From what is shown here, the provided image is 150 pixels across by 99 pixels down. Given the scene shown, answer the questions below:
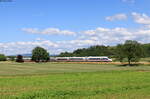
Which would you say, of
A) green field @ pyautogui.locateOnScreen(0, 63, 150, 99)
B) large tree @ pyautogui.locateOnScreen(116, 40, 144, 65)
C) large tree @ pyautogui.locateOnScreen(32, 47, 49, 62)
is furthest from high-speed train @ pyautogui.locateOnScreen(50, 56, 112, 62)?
green field @ pyautogui.locateOnScreen(0, 63, 150, 99)

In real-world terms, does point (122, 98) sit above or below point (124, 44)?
below

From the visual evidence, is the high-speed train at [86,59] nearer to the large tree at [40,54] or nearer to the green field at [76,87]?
the large tree at [40,54]

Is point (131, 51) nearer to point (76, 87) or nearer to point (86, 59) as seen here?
point (86, 59)

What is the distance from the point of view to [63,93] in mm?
20234

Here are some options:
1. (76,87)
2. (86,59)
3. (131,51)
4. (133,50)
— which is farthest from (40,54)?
(76,87)

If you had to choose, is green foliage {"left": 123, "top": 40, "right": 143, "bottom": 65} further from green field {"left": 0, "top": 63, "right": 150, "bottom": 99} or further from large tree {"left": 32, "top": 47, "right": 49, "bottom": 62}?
large tree {"left": 32, "top": 47, "right": 49, "bottom": 62}

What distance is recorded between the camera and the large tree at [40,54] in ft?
574

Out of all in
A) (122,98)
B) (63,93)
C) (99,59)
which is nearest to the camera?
(122,98)

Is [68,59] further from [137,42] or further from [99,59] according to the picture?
[137,42]

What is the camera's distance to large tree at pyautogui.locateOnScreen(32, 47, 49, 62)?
574ft

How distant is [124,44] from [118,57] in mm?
6468

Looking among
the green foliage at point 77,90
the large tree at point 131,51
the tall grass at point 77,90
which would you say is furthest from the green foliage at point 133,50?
the tall grass at point 77,90

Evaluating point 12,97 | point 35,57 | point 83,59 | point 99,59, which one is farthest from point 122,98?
point 35,57

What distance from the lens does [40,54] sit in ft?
574
